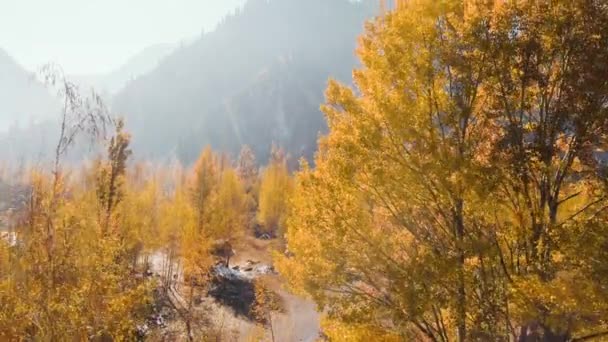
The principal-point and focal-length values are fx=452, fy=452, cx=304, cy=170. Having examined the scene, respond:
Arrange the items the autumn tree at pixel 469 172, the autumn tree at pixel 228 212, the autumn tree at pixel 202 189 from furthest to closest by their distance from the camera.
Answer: the autumn tree at pixel 228 212, the autumn tree at pixel 202 189, the autumn tree at pixel 469 172

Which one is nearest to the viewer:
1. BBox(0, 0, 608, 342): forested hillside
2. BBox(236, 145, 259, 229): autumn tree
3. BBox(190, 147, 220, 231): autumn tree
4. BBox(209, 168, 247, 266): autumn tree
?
BBox(0, 0, 608, 342): forested hillside

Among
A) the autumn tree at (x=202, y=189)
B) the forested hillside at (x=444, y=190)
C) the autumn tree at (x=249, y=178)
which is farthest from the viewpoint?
the autumn tree at (x=249, y=178)

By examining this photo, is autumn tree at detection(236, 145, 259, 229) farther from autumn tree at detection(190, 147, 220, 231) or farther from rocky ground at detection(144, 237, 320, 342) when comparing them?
rocky ground at detection(144, 237, 320, 342)

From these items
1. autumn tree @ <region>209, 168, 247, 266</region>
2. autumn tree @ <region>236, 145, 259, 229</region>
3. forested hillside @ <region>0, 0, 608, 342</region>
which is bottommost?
forested hillside @ <region>0, 0, 608, 342</region>

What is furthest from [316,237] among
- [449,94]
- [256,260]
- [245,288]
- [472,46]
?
[256,260]

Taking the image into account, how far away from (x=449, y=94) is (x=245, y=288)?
111 feet

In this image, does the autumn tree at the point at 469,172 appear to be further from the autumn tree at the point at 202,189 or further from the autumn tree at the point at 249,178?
the autumn tree at the point at 249,178

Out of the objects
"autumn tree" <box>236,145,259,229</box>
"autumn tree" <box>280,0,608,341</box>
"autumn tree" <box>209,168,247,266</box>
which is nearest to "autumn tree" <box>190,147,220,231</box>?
"autumn tree" <box>209,168,247,266</box>

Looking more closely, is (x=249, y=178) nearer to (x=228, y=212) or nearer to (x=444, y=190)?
(x=228, y=212)

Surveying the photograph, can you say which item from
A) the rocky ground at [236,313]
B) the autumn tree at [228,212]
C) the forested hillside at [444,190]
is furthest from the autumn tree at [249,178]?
the forested hillside at [444,190]

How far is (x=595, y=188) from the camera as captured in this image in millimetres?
6688

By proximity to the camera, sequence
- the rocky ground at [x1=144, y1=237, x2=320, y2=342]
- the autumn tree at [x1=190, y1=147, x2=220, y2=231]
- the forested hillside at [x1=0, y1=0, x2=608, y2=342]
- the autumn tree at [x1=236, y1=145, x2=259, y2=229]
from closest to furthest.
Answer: the forested hillside at [x1=0, y1=0, x2=608, y2=342] < the rocky ground at [x1=144, y1=237, x2=320, y2=342] < the autumn tree at [x1=190, y1=147, x2=220, y2=231] < the autumn tree at [x1=236, y1=145, x2=259, y2=229]

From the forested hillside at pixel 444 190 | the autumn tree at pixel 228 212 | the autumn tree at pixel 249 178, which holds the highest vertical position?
the autumn tree at pixel 249 178

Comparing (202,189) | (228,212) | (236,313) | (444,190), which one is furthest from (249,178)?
(444,190)
